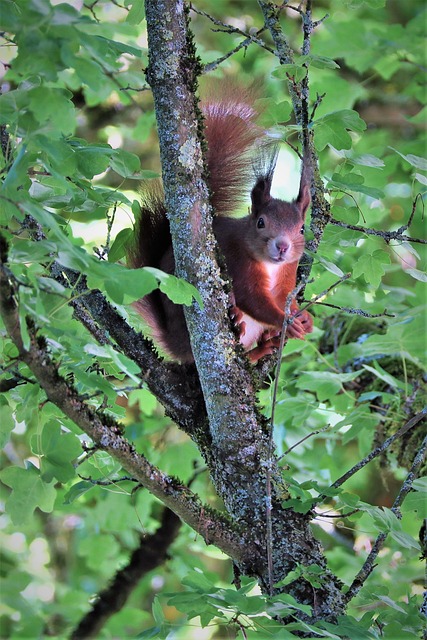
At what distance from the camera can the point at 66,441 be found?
1478 millimetres

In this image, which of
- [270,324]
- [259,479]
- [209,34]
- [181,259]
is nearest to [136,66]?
[209,34]

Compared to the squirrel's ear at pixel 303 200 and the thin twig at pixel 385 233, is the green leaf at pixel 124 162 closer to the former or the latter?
the thin twig at pixel 385 233

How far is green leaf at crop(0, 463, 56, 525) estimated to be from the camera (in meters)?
1.50

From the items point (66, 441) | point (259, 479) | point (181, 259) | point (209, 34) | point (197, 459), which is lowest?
point (66, 441)

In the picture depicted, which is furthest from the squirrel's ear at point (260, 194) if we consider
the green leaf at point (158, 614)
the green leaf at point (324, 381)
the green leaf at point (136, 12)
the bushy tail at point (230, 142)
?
the green leaf at point (158, 614)

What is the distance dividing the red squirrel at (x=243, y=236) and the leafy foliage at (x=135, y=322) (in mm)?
142

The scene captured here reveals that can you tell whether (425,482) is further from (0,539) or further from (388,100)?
(388,100)

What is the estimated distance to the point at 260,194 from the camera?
2.69 metres

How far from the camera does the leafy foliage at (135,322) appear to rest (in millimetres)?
1274

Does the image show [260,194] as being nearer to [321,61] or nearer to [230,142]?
[230,142]

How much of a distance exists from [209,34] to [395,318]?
3245mm

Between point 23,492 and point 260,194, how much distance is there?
149 centimetres

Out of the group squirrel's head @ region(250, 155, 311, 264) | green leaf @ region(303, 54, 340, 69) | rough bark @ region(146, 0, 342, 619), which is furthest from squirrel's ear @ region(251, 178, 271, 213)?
green leaf @ region(303, 54, 340, 69)

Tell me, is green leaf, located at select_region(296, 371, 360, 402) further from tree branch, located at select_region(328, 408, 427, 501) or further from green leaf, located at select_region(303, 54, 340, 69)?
green leaf, located at select_region(303, 54, 340, 69)
